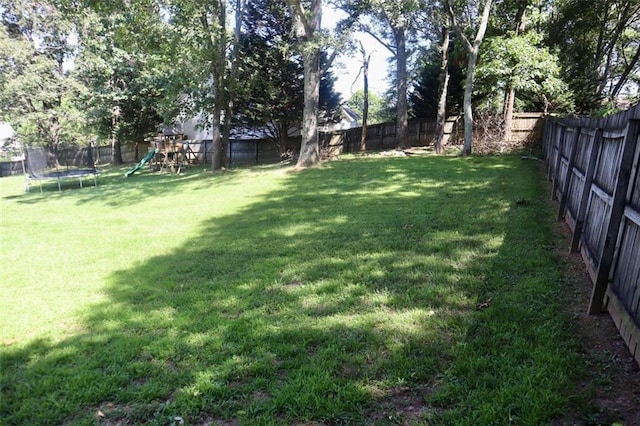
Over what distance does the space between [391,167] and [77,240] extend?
807 centimetres

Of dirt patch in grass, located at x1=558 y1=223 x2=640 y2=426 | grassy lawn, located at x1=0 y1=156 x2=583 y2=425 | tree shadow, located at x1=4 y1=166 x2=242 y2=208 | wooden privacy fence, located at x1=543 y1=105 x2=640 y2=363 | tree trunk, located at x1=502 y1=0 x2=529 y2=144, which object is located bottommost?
tree shadow, located at x1=4 y1=166 x2=242 y2=208

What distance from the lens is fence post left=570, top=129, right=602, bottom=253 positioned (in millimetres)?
3854

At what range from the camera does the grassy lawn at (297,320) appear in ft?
7.13

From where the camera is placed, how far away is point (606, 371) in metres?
2.22

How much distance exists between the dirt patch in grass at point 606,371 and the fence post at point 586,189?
1.07 m

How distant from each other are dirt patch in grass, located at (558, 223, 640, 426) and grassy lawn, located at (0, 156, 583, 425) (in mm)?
91

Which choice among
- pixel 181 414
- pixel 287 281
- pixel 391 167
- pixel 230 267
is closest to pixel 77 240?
pixel 230 267

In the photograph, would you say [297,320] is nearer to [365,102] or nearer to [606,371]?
[606,371]

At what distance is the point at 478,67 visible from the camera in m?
13.9

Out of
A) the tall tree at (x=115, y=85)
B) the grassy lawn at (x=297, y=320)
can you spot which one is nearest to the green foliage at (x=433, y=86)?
the tall tree at (x=115, y=85)

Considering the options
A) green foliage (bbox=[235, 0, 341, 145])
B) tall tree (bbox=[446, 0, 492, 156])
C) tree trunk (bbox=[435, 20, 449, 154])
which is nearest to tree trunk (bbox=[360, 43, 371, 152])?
green foliage (bbox=[235, 0, 341, 145])

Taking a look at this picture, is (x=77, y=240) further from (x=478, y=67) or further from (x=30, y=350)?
(x=478, y=67)

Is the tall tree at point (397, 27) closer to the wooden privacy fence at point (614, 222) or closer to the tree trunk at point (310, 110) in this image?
the tree trunk at point (310, 110)

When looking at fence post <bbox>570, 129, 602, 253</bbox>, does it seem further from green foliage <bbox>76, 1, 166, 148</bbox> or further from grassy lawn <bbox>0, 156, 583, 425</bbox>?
green foliage <bbox>76, 1, 166, 148</bbox>
